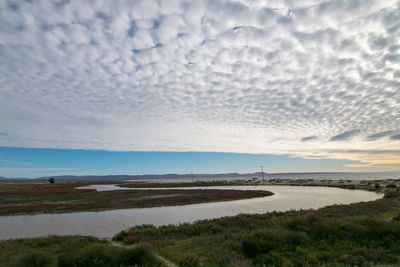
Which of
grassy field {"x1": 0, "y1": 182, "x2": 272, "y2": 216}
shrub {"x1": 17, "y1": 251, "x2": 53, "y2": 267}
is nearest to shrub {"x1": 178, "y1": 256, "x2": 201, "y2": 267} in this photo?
shrub {"x1": 17, "y1": 251, "x2": 53, "y2": 267}

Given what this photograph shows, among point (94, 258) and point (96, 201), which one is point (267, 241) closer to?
point (94, 258)

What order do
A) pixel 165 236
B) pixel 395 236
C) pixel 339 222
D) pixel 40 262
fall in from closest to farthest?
pixel 40 262 < pixel 395 236 < pixel 339 222 < pixel 165 236

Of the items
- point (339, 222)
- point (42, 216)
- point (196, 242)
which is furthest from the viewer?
point (42, 216)

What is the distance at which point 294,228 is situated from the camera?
15.2 meters

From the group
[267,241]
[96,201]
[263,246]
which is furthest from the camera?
[96,201]

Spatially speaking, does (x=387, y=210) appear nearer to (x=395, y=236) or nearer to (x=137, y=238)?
(x=395, y=236)

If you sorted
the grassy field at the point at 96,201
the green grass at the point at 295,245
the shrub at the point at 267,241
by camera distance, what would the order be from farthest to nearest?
the grassy field at the point at 96,201 < the shrub at the point at 267,241 < the green grass at the point at 295,245

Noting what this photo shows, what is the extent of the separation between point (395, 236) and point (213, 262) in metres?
10.2

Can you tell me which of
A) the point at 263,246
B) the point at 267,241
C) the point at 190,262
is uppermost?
the point at 267,241

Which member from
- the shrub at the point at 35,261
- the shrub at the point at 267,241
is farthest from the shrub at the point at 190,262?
the shrub at the point at 35,261

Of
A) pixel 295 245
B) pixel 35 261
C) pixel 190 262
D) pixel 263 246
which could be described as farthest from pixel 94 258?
pixel 295 245

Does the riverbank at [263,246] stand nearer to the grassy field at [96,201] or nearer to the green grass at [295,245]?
the green grass at [295,245]

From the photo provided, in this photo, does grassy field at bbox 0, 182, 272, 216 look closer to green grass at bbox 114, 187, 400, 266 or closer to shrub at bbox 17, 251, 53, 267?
green grass at bbox 114, 187, 400, 266

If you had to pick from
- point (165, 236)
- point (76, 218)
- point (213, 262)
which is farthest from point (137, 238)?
point (76, 218)
